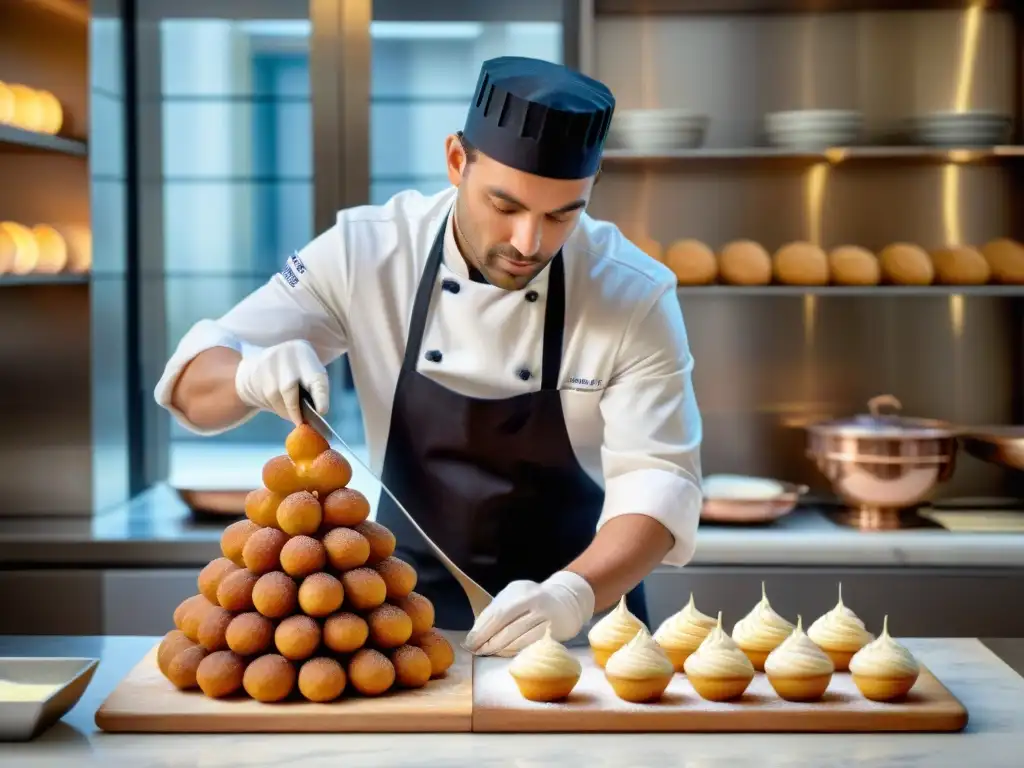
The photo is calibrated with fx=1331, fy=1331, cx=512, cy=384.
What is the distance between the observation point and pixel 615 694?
171 centimetres

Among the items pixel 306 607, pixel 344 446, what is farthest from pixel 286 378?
pixel 306 607

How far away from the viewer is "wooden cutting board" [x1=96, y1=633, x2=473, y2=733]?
162cm

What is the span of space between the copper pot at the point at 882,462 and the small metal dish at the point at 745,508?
0.53 ft

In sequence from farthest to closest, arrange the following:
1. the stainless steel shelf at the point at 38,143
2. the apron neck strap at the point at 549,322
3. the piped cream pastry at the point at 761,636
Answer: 1. the stainless steel shelf at the point at 38,143
2. the apron neck strap at the point at 549,322
3. the piped cream pastry at the point at 761,636

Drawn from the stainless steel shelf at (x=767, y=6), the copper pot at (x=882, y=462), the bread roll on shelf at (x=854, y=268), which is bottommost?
the copper pot at (x=882, y=462)

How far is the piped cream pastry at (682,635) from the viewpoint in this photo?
1.82 m

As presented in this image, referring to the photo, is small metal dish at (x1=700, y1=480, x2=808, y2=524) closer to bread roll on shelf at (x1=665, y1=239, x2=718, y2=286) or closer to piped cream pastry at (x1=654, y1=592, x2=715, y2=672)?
bread roll on shelf at (x1=665, y1=239, x2=718, y2=286)

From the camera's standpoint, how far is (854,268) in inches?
140

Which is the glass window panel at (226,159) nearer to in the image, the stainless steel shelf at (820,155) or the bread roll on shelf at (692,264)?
the stainless steel shelf at (820,155)

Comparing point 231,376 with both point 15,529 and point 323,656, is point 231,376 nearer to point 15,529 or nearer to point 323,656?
point 323,656

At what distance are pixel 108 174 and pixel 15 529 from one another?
996 millimetres

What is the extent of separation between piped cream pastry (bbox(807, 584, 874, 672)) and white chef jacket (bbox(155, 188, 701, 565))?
37 centimetres

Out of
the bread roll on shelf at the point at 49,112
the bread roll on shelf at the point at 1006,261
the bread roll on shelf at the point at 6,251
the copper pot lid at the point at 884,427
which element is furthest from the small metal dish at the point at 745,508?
→ the bread roll on shelf at the point at 49,112

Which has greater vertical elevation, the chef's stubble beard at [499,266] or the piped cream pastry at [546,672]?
the chef's stubble beard at [499,266]
